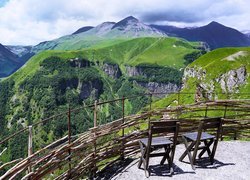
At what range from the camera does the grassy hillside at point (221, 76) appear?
7356 cm

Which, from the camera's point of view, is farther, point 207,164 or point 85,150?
point 207,164

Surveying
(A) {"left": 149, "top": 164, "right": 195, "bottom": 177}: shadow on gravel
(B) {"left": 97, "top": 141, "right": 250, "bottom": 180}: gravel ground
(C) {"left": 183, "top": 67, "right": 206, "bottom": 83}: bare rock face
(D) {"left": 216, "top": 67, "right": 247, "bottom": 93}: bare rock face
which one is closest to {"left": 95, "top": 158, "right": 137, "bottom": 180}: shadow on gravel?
(B) {"left": 97, "top": 141, "right": 250, "bottom": 180}: gravel ground

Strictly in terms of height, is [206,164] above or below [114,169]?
above

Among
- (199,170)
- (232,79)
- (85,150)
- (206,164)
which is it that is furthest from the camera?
(232,79)

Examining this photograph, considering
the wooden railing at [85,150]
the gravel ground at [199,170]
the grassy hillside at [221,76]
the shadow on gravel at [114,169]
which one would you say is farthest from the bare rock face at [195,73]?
the shadow on gravel at [114,169]

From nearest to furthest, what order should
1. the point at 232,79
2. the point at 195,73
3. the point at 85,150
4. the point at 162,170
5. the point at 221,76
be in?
the point at 85,150 → the point at 162,170 → the point at 232,79 → the point at 221,76 → the point at 195,73

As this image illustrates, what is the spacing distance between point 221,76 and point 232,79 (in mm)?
3392

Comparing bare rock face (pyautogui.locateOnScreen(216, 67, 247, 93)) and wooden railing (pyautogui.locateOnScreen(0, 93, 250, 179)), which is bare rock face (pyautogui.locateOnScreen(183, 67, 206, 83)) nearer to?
bare rock face (pyautogui.locateOnScreen(216, 67, 247, 93))

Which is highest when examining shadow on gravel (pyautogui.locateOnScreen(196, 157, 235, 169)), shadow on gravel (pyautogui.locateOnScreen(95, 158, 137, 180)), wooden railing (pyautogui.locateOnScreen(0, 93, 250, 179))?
wooden railing (pyautogui.locateOnScreen(0, 93, 250, 179))

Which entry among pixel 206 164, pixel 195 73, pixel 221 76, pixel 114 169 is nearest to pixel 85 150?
pixel 114 169

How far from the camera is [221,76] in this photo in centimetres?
7962

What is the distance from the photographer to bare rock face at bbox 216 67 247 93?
73812mm

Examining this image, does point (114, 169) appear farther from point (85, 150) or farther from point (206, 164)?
point (206, 164)

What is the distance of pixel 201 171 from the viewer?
385 inches
